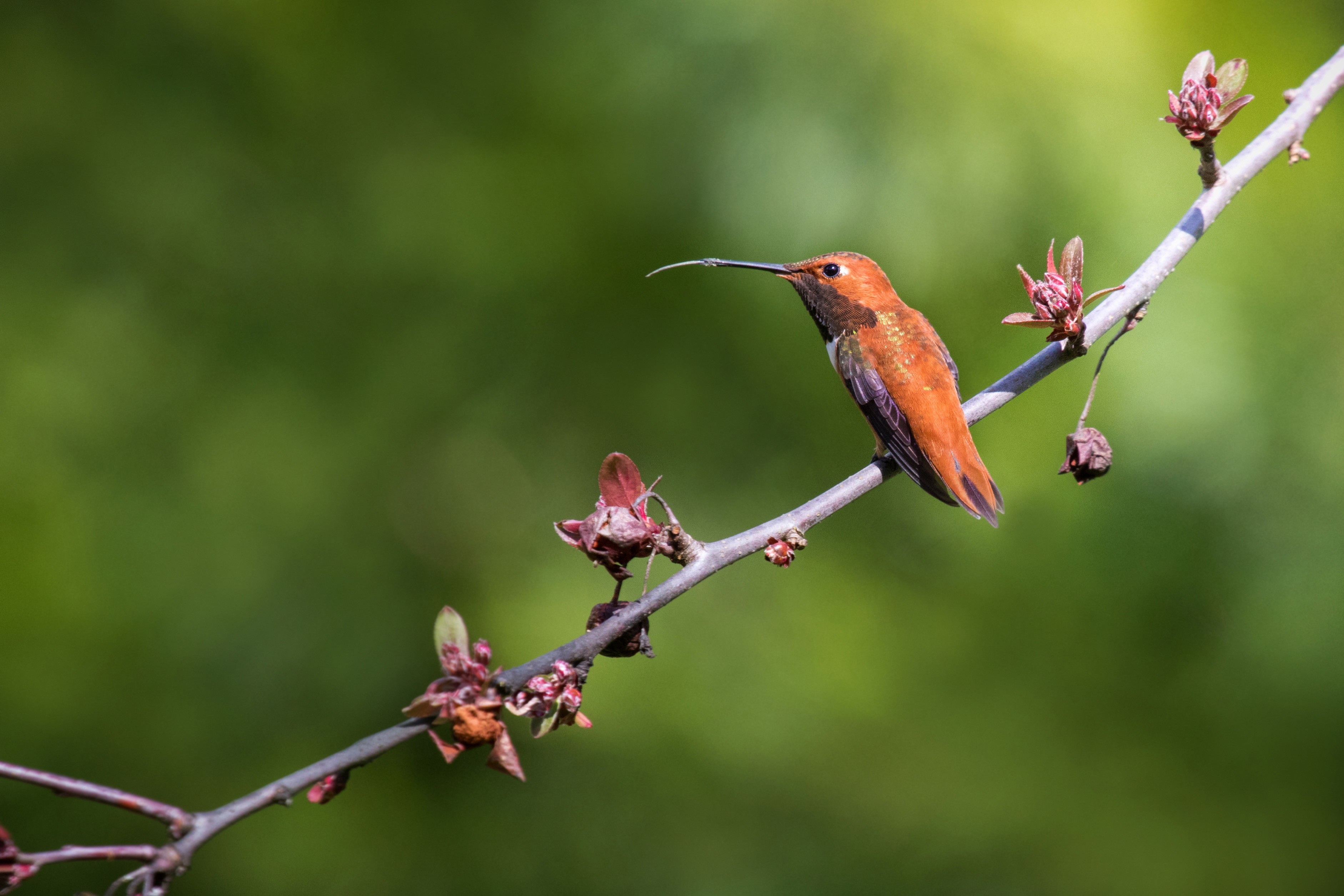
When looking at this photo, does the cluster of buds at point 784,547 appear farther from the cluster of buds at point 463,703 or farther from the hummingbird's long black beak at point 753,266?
the hummingbird's long black beak at point 753,266

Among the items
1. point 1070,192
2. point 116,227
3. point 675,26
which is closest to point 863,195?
point 1070,192

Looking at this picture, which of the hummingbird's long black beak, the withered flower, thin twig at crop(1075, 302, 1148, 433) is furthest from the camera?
the hummingbird's long black beak

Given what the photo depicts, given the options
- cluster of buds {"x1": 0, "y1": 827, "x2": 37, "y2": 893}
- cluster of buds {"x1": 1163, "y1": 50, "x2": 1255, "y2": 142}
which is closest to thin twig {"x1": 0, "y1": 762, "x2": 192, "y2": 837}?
cluster of buds {"x1": 0, "y1": 827, "x2": 37, "y2": 893}

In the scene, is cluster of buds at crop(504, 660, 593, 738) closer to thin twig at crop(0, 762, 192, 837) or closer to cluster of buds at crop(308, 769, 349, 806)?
cluster of buds at crop(308, 769, 349, 806)

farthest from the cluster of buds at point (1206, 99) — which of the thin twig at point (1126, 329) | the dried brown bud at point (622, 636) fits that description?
the dried brown bud at point (622, 636)

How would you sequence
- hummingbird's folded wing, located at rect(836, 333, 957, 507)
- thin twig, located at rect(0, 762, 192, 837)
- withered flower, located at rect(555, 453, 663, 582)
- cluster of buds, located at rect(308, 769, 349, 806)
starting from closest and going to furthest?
thin twig, located at rect(0, 762, 192, 837) → cluster of buds, located at rect(308, 769, 349, 806) → withered flower, located at rect(555, 453, 663, 582) → hummingbird's folded wing, located at rect(836, 333, 957, 507)

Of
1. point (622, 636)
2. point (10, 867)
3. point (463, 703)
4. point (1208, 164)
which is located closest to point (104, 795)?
point (10, 867)
